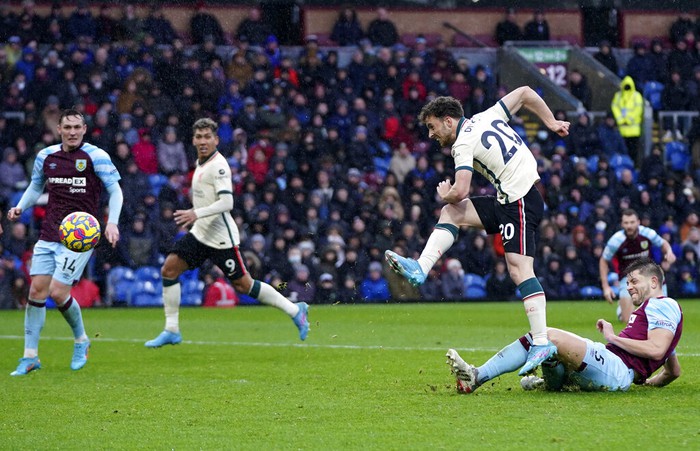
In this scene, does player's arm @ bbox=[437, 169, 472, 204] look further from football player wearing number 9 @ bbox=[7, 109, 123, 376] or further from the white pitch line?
the white pitch line

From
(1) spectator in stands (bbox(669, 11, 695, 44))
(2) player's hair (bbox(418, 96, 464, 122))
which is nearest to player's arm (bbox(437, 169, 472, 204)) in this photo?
(2) player's hair (bbox(418, 96, 464, 122))

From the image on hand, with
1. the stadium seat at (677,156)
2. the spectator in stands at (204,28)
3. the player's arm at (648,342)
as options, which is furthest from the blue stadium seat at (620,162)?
the player's arm at (648,342)

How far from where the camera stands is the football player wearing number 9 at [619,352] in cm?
777

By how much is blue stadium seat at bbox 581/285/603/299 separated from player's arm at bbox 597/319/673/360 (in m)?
15.7

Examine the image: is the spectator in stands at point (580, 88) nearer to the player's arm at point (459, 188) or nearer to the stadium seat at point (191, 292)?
the stadium seat at point (191, 292)

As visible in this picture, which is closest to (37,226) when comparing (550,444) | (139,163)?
(139,163)

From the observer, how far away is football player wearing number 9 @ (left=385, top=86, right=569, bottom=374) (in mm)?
8633

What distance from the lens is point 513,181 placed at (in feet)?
28.9

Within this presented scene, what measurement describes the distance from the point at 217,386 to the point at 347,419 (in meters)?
2.27

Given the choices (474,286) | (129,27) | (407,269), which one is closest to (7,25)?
(129,27)

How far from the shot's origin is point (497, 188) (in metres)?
8.85

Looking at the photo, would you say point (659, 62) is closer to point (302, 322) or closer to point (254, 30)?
point (254, 30)

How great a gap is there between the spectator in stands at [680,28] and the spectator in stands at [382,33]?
7.87 m

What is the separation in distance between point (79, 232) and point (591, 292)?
589 inches
